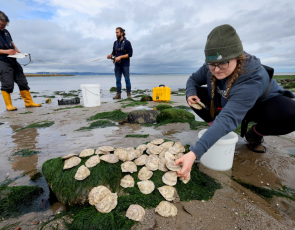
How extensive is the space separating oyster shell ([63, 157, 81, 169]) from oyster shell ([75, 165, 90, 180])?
0.14 metres

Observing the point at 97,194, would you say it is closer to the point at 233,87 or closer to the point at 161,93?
the point at 233,87

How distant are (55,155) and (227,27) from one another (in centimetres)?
332

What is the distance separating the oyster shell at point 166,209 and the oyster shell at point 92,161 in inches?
38.2

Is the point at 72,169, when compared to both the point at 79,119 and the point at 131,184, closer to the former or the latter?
the point at 131,184

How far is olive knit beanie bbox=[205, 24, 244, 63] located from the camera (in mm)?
1829

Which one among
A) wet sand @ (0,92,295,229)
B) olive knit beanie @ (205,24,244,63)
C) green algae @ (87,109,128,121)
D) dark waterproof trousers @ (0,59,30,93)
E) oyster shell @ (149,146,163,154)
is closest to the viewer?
wet sand @ (0,92,295,229)

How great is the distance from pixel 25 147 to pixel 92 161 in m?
2.11

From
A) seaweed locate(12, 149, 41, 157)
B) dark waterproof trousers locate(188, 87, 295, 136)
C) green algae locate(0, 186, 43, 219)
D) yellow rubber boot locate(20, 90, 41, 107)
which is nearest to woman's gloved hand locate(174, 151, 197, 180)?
dark waterproof trousers locate(188, 87, 295, 136)

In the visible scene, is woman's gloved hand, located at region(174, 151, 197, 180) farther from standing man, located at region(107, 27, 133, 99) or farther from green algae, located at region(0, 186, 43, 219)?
standing man, located at region(107, 27, 133, 99)

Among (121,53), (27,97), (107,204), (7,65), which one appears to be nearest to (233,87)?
(107,204)

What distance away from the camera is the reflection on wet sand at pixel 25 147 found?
257 centimetres

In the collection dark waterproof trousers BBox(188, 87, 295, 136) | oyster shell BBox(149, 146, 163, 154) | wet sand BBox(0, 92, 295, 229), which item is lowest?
wet sand BBox(0, 92, 295, 229)

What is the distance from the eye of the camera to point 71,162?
7.14 ft

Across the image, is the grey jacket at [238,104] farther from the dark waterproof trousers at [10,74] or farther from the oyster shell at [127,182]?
the dark waterproof trousers at [10,74]
